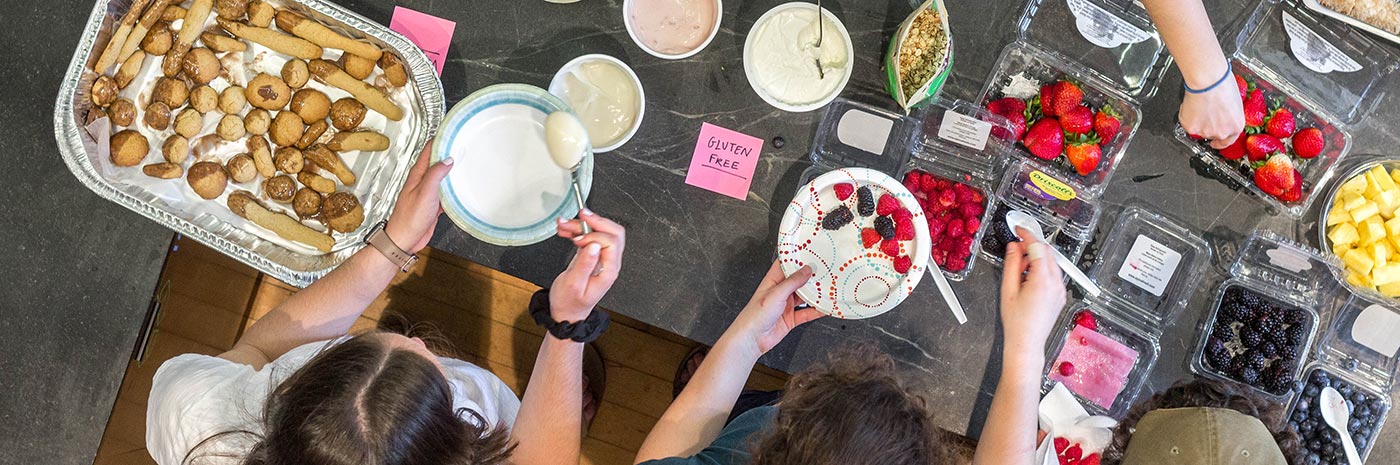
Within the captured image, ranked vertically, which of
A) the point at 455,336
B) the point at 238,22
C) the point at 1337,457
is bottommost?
the point at 455,336

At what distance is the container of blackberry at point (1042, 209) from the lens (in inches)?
62.1

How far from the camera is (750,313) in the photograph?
5.04 ft

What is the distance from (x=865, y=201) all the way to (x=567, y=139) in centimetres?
55

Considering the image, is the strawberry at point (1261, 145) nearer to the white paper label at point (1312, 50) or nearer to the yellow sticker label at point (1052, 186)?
the white paper label at point (1312, 50)

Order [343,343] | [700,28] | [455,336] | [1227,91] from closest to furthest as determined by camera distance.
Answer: [343,343] < [1227,91] < [700,28] < [455,336]

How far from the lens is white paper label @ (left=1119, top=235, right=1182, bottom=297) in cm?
162

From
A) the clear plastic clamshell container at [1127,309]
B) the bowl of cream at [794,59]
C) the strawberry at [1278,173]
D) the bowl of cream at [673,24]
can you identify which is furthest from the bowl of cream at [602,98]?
the strawberry at [1278,173]

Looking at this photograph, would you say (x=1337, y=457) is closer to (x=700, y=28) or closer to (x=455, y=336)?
(x=700, y=28)

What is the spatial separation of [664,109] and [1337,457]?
4.82 feet

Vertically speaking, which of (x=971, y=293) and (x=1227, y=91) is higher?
(x=1227, y=91)

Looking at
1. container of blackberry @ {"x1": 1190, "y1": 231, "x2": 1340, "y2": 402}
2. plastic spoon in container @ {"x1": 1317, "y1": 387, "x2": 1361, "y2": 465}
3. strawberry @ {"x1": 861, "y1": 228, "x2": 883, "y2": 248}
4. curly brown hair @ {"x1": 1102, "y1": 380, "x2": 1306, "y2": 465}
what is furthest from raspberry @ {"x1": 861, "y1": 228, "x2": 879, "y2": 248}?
plastic spoon in container @ {"x1": 1317, "y1": 387, "x2": 1361, "y2": 465}

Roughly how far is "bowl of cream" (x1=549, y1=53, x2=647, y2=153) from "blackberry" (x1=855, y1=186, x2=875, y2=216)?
17.5 inches

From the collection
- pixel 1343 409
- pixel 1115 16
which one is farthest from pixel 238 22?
pixel 1343 409

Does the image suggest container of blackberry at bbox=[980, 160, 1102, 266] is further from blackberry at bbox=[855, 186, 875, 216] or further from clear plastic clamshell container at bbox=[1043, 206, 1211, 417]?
blackberry at bbox=[855, 186, 875, 216]
